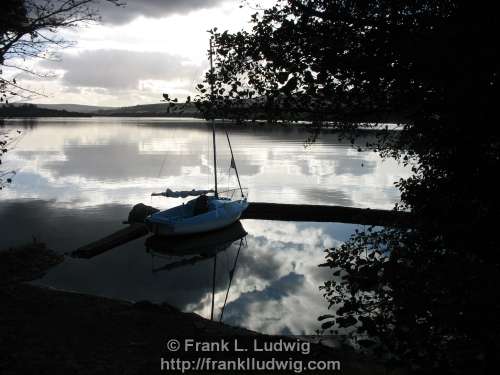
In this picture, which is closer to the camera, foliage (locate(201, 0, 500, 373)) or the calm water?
foliage (locate(201, 0, 500, 373))

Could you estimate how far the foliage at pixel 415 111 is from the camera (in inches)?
163

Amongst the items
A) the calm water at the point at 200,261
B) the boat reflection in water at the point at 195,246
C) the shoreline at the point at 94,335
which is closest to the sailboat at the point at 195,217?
the boat reflection in water at the point at 195,246

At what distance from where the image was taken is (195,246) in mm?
31516

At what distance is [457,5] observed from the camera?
541 cm

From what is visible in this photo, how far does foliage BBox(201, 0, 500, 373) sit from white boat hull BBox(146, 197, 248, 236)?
24.8 meters

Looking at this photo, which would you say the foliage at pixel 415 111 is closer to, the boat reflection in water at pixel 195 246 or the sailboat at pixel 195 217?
the boat reflection in water at pixel 195 246

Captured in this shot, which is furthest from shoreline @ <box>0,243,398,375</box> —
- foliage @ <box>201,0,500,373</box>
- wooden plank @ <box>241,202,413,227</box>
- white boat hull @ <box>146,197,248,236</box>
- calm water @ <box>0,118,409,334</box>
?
wooden plank @ <box>241,202,413,227</box>

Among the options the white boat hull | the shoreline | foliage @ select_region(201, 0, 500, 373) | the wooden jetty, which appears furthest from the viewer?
the white boat hull

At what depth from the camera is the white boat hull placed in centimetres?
3025

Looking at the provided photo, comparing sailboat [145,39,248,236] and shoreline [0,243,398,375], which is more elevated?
shoreline [0,243,398,375]

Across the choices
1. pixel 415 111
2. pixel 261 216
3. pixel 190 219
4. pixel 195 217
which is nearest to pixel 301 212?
pixel 261 216

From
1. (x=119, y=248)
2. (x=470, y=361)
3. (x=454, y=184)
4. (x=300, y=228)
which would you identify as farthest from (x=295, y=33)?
(x=300, y=228)

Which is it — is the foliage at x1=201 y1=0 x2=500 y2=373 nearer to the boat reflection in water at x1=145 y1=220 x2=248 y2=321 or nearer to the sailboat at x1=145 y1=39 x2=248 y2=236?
the boat reflection in water at x1=145 y1=220 x2=248 y2=321

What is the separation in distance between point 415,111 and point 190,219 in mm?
26421
